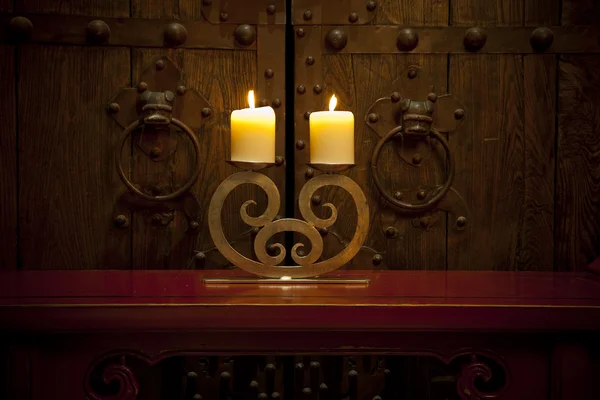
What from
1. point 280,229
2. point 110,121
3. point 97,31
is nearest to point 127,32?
point 97,31

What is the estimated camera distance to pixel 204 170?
4.41ft

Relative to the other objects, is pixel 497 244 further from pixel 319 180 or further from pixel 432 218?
pixel 319 180

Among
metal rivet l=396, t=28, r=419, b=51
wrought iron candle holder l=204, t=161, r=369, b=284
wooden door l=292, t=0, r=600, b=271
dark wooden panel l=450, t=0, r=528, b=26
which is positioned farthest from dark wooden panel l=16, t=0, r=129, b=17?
dark wooden panel l=450, t=0, r=528, b=26

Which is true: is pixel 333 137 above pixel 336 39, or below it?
below

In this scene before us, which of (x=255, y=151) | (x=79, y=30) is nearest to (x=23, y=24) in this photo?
(x=79, y=30)

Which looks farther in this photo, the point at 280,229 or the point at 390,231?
the point at 390,231

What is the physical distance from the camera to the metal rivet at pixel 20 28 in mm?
1284

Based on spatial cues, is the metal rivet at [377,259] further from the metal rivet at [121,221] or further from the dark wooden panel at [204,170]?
the metal rivet at [121,221]

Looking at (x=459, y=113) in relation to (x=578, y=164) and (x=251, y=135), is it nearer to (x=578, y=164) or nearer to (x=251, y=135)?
(x=578, y=164)

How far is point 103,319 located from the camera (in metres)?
0.99

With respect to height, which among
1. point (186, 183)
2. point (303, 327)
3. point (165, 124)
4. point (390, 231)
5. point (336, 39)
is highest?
point (336, 39)

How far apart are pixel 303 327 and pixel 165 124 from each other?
54 centimetres

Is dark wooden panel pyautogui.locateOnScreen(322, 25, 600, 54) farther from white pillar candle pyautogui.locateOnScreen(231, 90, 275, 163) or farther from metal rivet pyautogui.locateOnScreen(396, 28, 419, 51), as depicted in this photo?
white pillar candle pyautogui.locateOnScreen(231, 90, 275, 163)

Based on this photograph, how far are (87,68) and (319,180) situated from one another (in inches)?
21.8
